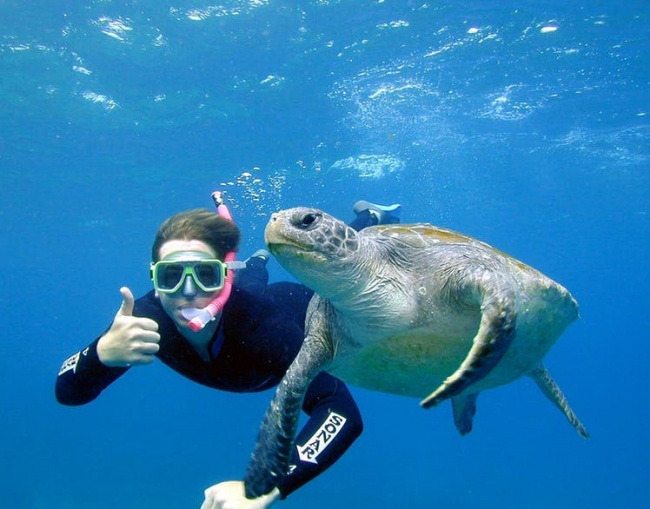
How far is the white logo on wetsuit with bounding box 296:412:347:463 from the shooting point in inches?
120

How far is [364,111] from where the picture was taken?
51.8 feet

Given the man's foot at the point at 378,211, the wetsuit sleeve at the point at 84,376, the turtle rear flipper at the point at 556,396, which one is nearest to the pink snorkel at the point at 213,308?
the wetsuit sleeve at the point at 84,376

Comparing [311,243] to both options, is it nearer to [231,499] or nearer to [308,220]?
[308,220]

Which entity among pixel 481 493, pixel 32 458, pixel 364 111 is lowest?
pixel 32 458

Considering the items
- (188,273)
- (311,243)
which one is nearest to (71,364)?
(188,273)

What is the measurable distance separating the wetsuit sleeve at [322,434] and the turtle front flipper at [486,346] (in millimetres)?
1133

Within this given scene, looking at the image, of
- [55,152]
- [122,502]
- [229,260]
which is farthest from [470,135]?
[122,502]

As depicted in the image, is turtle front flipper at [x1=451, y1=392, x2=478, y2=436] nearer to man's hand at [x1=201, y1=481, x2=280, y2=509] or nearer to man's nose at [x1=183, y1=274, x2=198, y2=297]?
man's hand at [x1=201, y1=481, x2=280, y2=509]

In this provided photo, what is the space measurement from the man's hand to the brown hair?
5.25 ft

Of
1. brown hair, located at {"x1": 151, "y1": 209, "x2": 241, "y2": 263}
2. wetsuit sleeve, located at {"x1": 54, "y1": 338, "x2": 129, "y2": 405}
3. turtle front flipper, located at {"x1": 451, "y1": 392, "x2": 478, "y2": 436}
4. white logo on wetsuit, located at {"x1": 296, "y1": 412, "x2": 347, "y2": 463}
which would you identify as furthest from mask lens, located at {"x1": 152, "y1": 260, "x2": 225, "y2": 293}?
turtle front flipper, located at {"x1": 451, "y1": 392, "x2": 478, "y2": 436}

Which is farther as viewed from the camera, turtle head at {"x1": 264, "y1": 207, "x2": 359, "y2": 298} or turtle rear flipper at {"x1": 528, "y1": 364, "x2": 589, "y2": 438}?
turtle rear flipper at {"x1": 528, "y1": 364, "x2": 589, "y2": 438}

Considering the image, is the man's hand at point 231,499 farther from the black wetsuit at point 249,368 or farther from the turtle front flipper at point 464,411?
the turtle front flipper at point 464,411

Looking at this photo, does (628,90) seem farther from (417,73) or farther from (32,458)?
(32,458)

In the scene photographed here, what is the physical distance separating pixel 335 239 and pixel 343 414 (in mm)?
1312
